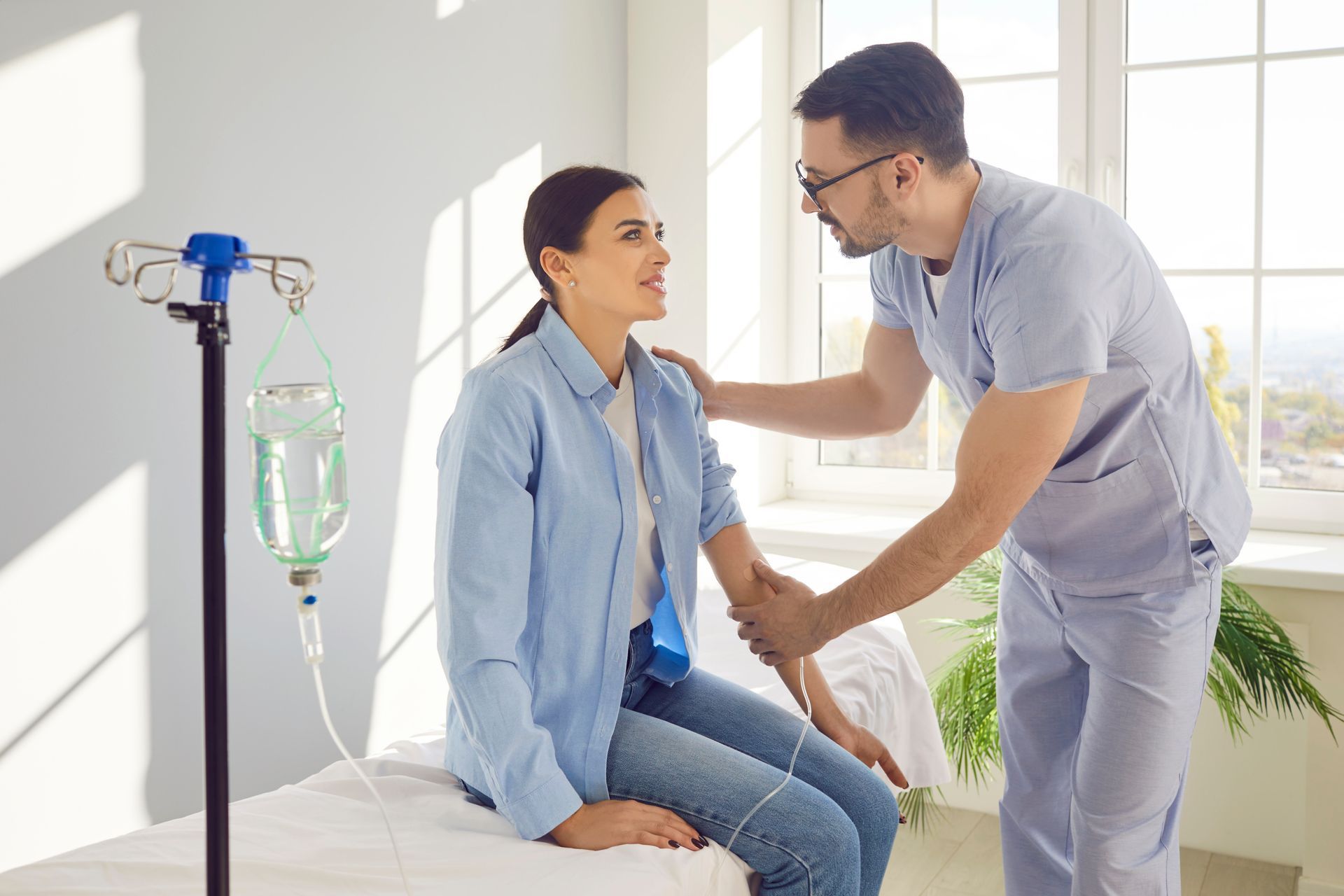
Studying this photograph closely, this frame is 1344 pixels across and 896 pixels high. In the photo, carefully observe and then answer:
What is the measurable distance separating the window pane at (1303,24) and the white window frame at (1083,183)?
0.02 m

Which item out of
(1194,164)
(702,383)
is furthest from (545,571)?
(1194,164)

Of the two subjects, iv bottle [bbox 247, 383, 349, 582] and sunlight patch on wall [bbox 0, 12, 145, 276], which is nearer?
iv bottle [bbox 247, 383, 349, 582]

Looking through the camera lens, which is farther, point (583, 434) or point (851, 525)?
point (851, 525)

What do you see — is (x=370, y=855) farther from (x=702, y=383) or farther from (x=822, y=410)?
(x=822, y=410)

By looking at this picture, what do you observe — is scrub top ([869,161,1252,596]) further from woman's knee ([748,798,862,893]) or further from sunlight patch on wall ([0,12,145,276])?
sunlight patch on wall ([0,12,145,276])

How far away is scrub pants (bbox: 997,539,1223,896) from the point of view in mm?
1558

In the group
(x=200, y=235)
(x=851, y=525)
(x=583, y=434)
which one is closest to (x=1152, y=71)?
(x=851, y=525)

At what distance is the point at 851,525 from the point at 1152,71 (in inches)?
57.3

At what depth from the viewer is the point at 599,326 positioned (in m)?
1.56

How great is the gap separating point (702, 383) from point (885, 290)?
0.37 metres

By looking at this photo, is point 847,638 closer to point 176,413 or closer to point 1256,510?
point 176,413

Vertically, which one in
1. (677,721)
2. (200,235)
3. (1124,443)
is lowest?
(677,721)

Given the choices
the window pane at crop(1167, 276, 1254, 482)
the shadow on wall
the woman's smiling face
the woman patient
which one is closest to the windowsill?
the window pane at crop(1167, 276, 1254, 482)

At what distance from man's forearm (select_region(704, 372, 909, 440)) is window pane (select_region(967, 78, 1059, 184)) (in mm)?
1251
